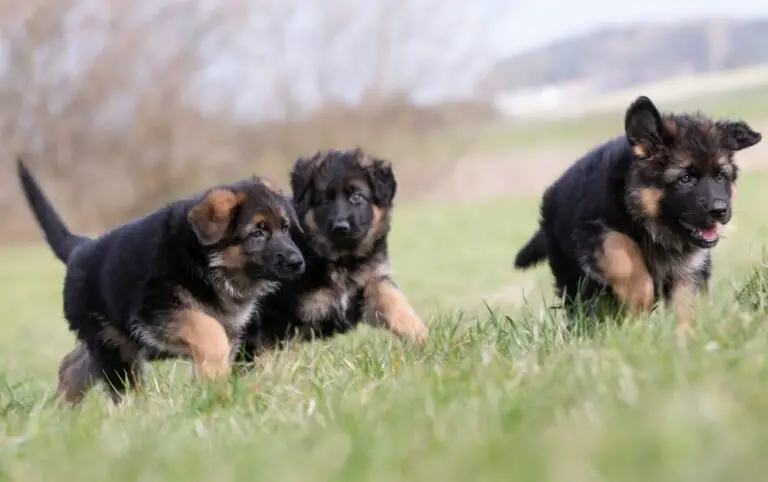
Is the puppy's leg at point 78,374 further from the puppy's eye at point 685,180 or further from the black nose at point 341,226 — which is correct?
the puppy's eye at point 685,180

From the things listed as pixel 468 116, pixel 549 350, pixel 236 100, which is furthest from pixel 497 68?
pixel 549 350

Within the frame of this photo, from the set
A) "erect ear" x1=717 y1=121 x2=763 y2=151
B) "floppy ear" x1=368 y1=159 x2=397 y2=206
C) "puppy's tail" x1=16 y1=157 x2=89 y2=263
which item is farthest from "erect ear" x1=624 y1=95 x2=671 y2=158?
"puppy's tail" x1=16 y1=157 x2=89 y2=263

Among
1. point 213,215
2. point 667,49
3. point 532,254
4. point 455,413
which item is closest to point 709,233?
point 532,254

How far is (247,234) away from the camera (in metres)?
4.59

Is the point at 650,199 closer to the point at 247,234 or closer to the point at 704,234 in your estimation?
the point at 704,234

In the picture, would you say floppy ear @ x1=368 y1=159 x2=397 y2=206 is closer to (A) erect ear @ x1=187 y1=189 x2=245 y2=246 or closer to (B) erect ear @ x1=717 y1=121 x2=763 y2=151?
(A) erect ear @ x1=187 y1=189 x2=245 y2=246

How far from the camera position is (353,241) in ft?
17.0

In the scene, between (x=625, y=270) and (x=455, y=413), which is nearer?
(x=455, y=413)

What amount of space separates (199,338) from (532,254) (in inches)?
87.1

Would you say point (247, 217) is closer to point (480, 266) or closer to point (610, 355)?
point (610, 355)

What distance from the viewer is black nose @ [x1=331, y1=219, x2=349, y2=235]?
5031 mm

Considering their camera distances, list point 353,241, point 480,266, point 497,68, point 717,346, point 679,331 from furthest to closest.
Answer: point 497,68
point 480,266
point 353,241
point 679,331
point 717,346

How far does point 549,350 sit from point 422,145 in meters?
26.1

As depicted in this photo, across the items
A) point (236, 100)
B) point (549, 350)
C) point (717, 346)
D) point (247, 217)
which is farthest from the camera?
point (236, 100)
